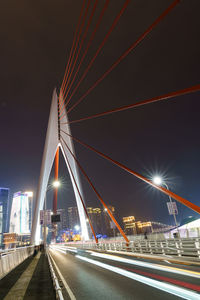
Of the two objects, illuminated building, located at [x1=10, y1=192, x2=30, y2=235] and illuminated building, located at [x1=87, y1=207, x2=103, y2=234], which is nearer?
illuminated building, located at [x1=87, y1=207, x2=103, y2=234]

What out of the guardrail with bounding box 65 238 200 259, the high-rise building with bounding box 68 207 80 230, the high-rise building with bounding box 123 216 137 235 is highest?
the high-rise building with bounding box 68 207 80 230

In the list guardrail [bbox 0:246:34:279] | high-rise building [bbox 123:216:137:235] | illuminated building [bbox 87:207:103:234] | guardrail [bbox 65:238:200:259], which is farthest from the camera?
illuminated building [bbox 87:207:103:234]

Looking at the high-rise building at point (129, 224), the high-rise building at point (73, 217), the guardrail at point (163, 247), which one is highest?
the high-rise building at point (73, 217)

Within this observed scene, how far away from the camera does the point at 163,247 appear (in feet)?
47.4

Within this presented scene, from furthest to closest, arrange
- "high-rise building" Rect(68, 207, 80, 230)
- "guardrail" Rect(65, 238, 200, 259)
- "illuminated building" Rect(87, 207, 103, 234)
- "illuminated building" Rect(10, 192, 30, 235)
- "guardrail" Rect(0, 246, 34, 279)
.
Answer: "illuminated building" Rect(10, 192, 30, 235), "high-rise building" Rect(68, 207, 80, 230), "illuminated building" Rect(87, 207, 103, 234), "guardrail" Rect(65, 238, 200, 259), "guardrail" Rect(0, 246, 34, 279)

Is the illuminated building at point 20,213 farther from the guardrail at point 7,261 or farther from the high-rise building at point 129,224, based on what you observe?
the guardrail at point 7,261

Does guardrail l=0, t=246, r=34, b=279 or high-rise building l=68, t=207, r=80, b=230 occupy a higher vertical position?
high-rise building l=68, t=207, r=80, b=230

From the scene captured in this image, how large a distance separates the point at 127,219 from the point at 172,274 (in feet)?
362

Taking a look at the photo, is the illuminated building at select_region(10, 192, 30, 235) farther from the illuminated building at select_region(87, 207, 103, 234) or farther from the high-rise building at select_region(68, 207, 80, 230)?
the illuminated building at select_region(87, 207, 103, 234)

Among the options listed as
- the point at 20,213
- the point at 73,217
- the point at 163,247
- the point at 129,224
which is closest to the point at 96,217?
the point at 129,224

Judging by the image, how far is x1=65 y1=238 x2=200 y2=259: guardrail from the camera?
492 inches

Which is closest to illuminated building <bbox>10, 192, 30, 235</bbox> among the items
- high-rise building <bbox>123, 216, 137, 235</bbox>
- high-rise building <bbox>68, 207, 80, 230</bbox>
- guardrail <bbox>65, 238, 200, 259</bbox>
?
high-rise building <bbox>68, 207, 80, 230</bbox>

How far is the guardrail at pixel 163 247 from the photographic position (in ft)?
41.0

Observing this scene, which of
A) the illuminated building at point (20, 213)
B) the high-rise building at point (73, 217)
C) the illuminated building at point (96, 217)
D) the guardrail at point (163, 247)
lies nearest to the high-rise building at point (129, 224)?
the illuminated building at point (96, 217)
